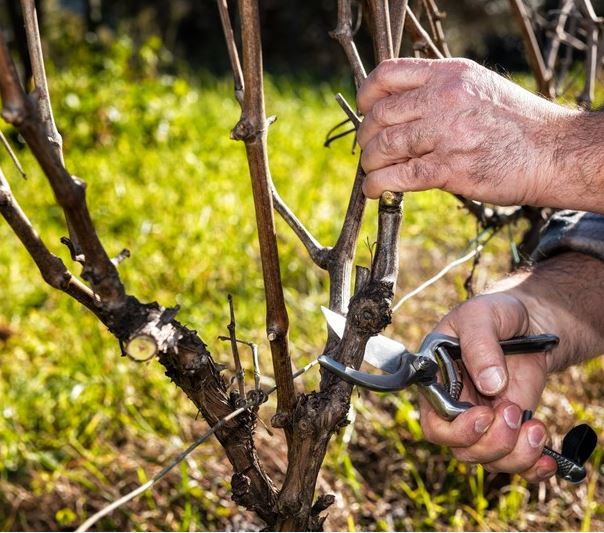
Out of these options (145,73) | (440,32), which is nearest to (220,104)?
(145,73)

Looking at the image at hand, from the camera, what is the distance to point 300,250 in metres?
3.30

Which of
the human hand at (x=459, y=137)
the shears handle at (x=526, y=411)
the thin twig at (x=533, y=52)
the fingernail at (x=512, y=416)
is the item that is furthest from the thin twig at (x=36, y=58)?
the thin twig at (x=533, y=52)

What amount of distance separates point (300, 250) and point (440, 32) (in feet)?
5.11

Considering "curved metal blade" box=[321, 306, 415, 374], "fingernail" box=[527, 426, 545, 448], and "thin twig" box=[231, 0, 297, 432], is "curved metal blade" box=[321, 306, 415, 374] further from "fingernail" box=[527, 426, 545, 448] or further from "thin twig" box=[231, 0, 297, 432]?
"fingernail" box=[527, 426, 545, 448]

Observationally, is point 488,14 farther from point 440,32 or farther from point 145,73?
point 440,32

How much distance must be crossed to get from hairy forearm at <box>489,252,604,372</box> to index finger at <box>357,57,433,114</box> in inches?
21.9

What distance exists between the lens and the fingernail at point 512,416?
1270mm

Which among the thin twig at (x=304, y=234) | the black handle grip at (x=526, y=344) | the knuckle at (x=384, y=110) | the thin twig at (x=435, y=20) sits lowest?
the black handle grip at (x=526, y=344)

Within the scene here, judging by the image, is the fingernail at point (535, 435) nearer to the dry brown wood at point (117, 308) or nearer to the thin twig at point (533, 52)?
the dry brown wood at point (117, 308)

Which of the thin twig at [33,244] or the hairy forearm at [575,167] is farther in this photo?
the hairy forearm at [575,167]

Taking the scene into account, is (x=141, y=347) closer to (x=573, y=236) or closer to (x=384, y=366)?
(x=384, y=366)

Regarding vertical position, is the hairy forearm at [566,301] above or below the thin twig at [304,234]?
below

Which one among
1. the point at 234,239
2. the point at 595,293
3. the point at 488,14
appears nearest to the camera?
the point at 595,293

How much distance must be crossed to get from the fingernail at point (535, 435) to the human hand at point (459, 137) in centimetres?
37
